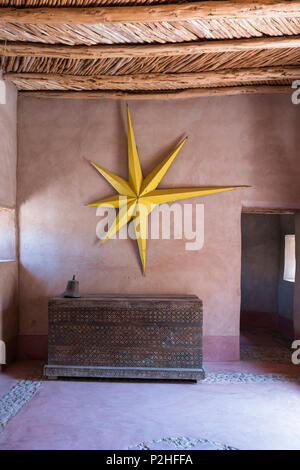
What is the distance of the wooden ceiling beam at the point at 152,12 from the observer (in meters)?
3.17

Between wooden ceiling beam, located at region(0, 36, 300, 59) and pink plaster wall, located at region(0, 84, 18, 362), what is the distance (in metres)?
0.85

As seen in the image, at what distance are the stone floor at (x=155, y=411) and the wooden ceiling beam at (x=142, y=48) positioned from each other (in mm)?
3286

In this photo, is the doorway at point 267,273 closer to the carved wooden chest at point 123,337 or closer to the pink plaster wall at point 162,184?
the pink plaster wall at point 162,184

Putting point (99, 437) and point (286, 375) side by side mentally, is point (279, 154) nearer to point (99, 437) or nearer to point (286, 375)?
point (286, 375)

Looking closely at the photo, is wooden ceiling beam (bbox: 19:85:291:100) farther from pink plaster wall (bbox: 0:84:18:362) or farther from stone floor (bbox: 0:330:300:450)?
stone floor (bbox: 0:330:300:450)

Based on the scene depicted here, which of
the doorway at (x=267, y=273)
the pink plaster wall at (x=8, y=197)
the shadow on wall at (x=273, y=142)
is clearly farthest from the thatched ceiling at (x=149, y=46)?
the doorway at (x=267, y=273)

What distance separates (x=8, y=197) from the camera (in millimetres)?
4816

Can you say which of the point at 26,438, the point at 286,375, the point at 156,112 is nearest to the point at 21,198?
the point at 156,112

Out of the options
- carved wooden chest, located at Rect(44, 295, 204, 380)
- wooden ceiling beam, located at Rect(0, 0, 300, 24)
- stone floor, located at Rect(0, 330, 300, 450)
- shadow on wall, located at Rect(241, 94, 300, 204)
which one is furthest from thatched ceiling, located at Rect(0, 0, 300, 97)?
stone floor, located at Rect(0, 330, 300, 450)

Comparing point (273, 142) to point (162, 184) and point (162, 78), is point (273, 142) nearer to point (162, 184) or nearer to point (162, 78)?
point (162, 184)

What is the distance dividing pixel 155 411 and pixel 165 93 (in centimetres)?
358

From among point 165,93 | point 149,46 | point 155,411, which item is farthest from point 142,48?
point 155,411

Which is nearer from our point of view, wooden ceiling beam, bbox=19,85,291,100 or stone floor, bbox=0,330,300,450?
stone floor, bbox=0,330,300,450

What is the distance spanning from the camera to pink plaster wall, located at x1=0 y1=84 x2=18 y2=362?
4621mm
